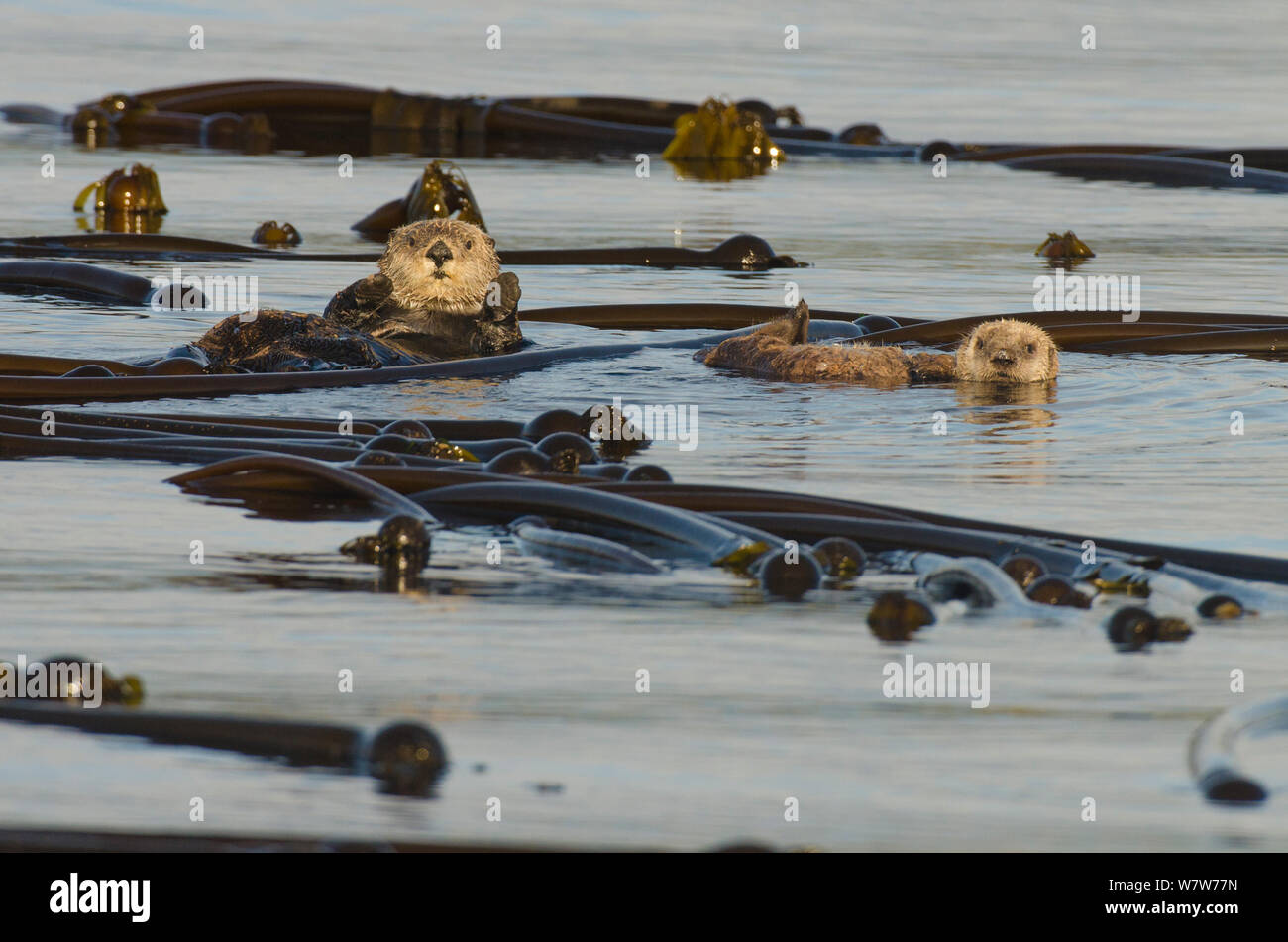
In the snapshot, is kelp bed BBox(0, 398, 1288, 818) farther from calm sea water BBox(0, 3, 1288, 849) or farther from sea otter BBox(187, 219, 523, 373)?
sea otter BBox(187, 219, 523, 373)

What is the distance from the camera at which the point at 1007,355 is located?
26.8ft

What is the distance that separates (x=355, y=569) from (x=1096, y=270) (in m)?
7.53

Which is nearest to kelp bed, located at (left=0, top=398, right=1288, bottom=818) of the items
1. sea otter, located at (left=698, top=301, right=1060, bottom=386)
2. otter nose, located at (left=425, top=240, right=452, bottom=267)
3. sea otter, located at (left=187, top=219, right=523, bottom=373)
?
sea otter, located at (left=698, top=301, right=1060, bottom=386)

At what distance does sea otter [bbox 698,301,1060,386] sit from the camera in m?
8.19

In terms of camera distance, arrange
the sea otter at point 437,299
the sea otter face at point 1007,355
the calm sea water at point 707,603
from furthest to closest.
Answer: the sea otter at point 437,299 → the sea otter face at point 1007,355 → the calm sea water at point 707,603

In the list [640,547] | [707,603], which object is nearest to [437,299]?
[640,547]

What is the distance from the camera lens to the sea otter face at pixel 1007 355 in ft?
26.9

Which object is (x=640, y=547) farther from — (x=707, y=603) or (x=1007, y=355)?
(x=1007, y=355)

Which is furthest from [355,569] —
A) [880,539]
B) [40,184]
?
[40,184]

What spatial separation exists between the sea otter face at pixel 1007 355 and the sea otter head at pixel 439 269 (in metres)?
2.11

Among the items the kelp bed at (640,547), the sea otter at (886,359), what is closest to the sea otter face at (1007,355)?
the sea otter at (886,359)

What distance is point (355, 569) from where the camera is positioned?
485 centimetres

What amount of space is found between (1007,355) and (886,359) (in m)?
0.48

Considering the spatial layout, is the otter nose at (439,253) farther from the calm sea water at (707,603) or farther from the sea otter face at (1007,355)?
the sea otter face at (1007,355)
